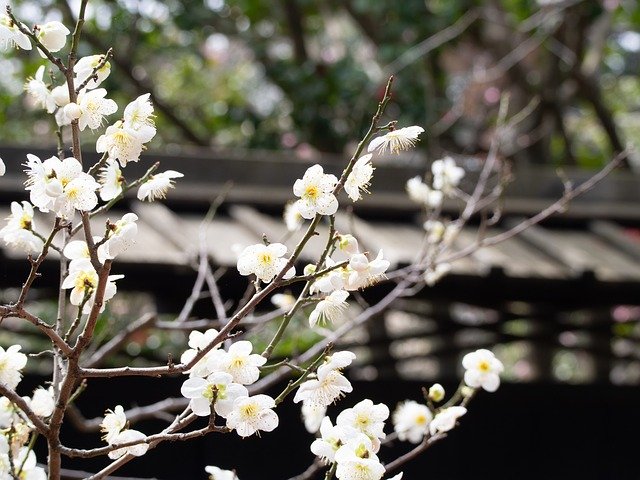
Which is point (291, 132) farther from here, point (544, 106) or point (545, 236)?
point (545, 236)

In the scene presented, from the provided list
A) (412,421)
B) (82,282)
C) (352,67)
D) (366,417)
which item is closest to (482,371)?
(412,421)

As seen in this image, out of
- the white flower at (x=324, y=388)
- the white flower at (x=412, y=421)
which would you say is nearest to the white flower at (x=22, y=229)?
the white flower at (x=324, y=388)

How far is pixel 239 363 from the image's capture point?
1.11m

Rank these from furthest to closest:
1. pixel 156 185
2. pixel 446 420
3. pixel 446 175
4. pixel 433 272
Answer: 1. pixel 446 175
2. pixel 433 272
3. pixel 446 420
4. pixel 156 185

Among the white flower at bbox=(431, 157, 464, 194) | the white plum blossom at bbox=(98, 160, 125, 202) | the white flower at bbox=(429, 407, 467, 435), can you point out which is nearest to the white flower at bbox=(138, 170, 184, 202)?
the white plum blossom at bbox=(98, 160, 125, 202)

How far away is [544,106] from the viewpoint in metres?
5.44

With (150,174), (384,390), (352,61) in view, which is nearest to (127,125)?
(150,174)

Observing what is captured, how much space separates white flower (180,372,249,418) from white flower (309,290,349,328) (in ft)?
0.49

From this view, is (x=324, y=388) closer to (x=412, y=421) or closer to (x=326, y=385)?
(x=326, y=385)

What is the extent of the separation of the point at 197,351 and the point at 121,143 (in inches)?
10.2

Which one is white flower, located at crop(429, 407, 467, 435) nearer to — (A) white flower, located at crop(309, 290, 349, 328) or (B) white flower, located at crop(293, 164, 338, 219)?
(A) white flower, located at crop(309, 290, 349, 328)

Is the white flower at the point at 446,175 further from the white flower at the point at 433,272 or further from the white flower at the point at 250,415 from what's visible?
the white flower at the point at 250,415

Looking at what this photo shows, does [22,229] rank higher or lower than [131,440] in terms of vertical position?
higher

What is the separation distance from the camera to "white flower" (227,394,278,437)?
42.8 inches
